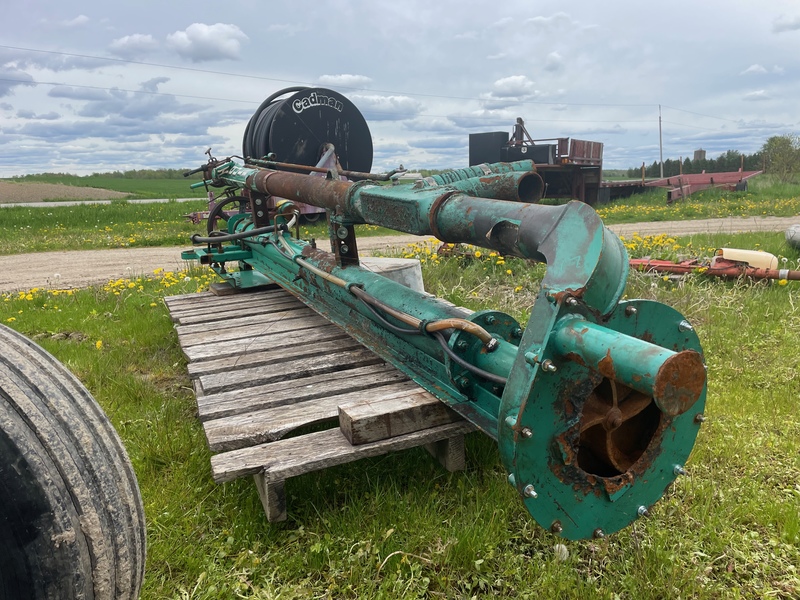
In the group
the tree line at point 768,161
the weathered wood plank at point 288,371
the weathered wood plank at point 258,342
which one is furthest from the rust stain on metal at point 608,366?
the tree line at point 768,161

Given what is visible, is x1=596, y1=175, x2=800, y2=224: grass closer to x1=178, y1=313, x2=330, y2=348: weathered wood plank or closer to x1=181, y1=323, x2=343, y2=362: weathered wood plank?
x1=178, y1=313, x2=330, y2=348: weathered wood plank

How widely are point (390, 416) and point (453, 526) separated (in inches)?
17.1

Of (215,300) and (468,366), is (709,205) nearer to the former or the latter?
(215,300)

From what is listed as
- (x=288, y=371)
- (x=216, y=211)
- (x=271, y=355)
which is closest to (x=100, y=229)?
(x=216, y=211)

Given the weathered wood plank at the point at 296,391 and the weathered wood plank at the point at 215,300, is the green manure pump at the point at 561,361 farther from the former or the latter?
the weathered wood plank at the point at 215,300

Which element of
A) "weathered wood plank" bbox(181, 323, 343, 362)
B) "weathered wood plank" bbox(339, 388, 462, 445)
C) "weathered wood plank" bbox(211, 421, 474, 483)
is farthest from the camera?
"weathered wood plank" bbox(181, 323, 343, 362)

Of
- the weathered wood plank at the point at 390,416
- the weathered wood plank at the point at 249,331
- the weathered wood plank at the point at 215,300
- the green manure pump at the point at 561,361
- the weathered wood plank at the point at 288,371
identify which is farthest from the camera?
the weathered wood plank at the point at 215,300

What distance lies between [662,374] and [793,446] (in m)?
1.73

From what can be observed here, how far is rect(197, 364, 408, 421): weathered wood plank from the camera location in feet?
7.92

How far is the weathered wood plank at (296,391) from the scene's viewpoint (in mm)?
2414

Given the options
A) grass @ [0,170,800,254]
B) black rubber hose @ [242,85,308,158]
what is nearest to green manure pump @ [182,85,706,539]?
black rubber hose @ [242,85,308,158]

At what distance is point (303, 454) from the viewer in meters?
2.04

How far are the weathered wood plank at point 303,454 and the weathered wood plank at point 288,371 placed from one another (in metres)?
0.61

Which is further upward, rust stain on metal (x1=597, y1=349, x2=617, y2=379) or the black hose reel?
the black hose reel
